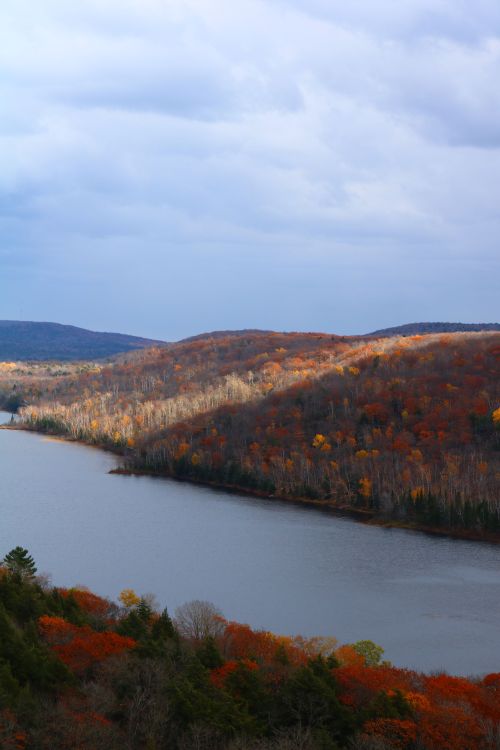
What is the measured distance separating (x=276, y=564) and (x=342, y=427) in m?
36.8

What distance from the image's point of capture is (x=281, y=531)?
60.6 meters

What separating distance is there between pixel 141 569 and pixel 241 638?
19.0 meters

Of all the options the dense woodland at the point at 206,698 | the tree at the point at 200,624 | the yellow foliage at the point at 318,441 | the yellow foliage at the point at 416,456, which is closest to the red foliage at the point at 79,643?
the dense woodland at the point at 206,698

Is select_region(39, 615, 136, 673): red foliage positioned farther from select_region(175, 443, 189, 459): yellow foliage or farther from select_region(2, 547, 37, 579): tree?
select_region(175, 443, 189, 459): yellow foliage

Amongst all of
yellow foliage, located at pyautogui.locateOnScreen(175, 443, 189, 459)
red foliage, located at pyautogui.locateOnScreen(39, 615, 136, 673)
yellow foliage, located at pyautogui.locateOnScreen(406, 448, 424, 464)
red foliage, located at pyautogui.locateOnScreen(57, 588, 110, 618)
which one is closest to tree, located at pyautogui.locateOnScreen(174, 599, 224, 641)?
red foliage, located at pyautogui.locateOnScreen(57, 588, 110, 618)

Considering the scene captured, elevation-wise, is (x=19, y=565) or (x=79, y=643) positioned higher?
(x=19, y=565)

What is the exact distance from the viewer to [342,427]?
85562 millimetres

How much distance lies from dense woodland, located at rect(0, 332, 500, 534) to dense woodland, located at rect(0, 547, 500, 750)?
3675 cm

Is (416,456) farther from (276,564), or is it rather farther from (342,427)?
(276,564)

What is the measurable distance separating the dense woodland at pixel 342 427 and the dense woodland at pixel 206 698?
36754mm

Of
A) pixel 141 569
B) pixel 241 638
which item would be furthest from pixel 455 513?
pixel 241 638

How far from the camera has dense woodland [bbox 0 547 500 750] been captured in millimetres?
20125

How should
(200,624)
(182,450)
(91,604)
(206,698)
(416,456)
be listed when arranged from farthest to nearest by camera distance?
1. (182,450)
2. (416,456)
3. (91,604)
4. (200,624)
5. (206,698)

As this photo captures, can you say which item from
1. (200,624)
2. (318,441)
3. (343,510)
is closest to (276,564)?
(200,624)
